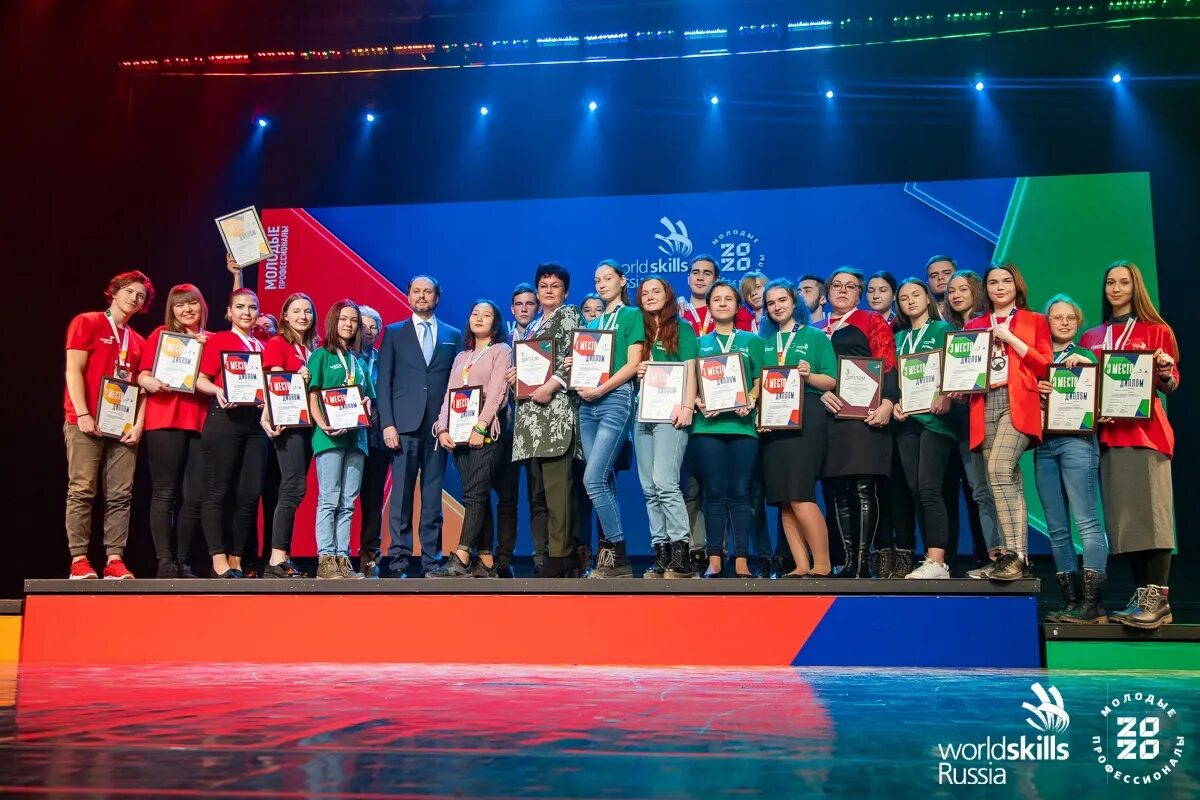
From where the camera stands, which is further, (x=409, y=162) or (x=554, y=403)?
(x=409, y=162)

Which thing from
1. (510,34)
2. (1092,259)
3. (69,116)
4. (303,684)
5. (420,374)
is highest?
(510,34)

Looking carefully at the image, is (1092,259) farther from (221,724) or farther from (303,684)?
(221,724)

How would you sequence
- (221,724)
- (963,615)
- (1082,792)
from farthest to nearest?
1. (963,615)
2. (221,724)
3. (1082,792)

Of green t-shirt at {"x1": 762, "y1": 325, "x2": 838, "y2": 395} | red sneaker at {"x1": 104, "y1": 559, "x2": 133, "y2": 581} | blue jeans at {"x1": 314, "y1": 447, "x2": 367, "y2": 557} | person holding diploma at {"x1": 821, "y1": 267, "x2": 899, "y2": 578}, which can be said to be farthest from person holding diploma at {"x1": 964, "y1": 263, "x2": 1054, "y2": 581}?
red sneaker at {"x1": 104, "y1": 559, "x2": 133, "y2": 581}

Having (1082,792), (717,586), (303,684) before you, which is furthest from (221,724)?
(717,586)

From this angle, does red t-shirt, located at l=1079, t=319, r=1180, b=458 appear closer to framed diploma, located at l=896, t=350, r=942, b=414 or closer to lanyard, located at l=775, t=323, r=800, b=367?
framed diploma, located at l=896, t=350, r=942, b=414

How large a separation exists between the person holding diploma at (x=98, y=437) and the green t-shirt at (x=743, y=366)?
280 centimetres

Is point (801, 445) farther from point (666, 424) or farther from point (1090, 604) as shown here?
point (1090, 604)

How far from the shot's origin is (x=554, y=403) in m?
5.02

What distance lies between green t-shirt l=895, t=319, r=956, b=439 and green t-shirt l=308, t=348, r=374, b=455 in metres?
2.59

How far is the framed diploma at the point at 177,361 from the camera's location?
5.23m

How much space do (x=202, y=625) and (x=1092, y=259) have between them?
6.01 metres

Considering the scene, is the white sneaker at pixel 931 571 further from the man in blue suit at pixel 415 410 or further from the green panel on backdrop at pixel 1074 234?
the green panel on backdrop at pixel 1074 234

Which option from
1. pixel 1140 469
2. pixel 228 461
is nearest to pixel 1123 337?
pixel 1140 469
